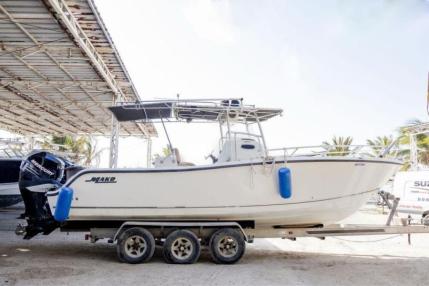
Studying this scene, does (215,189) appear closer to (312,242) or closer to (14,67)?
(312,242)

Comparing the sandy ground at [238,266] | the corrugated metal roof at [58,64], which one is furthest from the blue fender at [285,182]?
the corrugated metal roof at [58,64]

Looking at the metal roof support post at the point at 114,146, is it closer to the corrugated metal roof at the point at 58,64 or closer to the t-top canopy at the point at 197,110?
the corrugated metal roof at the point at 58,64

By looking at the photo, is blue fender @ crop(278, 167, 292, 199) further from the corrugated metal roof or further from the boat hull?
the corrugated metal roof

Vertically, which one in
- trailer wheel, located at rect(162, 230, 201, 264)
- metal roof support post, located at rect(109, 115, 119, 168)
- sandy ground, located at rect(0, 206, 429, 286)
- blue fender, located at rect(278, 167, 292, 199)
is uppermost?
metal roof support post, located at rect(109, 115, 119, 168)

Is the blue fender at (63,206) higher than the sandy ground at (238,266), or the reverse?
the blue fender at (63,206)

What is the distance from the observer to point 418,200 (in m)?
12.7

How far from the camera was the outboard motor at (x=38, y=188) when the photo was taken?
721cm

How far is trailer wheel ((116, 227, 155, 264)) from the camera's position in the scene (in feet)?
22.3

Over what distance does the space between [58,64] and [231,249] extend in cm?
713

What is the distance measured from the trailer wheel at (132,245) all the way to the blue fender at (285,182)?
2417mm

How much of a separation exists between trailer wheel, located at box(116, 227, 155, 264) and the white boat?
0.28 m

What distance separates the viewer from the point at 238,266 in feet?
21.8

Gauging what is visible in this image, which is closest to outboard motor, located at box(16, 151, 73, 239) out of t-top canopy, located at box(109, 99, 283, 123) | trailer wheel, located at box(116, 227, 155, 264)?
trailer wheel, located at box(116, 227, 155, 264)

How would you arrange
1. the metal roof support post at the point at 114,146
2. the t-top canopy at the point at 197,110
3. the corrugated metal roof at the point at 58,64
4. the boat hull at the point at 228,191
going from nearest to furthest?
the boat hull at the point at 228,191 < the t-top canopy at the point at 197,110 < the corrugated metal roof at the point at 58,64 < the metal roof support post at the point at 114,146
